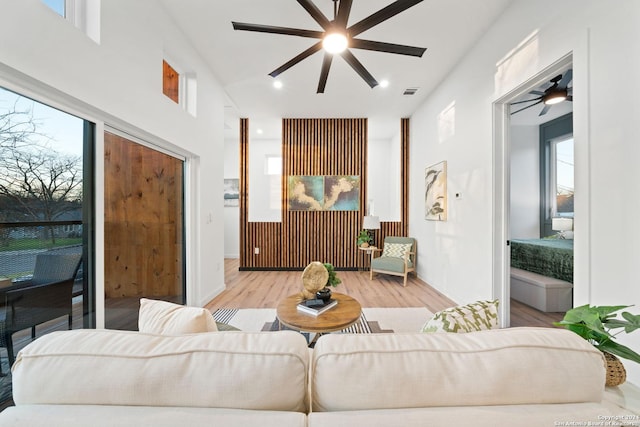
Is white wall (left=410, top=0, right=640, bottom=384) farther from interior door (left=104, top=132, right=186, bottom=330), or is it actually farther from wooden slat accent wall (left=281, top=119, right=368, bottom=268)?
→ interior door (left=104, top=132, right=186, bottom=330)

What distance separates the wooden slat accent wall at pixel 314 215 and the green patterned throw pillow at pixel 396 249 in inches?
18.5

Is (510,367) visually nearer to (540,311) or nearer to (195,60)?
(540,311)

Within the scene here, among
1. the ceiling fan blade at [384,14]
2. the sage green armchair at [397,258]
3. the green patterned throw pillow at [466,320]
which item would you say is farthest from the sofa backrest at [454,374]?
the sage green armchair at [397,258]

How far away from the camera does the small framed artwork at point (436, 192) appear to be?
3.57 metres

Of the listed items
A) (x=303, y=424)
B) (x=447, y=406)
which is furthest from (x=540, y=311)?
(x=303, y=424)

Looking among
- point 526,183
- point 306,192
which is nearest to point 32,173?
point 306,192

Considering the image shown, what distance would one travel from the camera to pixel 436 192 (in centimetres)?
378

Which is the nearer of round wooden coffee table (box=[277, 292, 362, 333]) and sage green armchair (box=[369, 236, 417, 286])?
round wooden coffee table (box=[277, 292, 362, 333])

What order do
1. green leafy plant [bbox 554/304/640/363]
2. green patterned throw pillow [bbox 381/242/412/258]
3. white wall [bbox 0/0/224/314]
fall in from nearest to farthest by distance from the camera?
green leafy plant [bbox 554/304/640/363]
white wall [bbox 0/0/224/314]
green patterned throw pillow [bbox 381/242/412/258]

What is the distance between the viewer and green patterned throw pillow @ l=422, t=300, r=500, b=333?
104 centimetres

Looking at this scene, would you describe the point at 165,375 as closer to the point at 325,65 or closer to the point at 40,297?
the point at 40,297

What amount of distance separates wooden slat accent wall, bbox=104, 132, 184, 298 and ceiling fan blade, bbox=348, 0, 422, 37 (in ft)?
6.95

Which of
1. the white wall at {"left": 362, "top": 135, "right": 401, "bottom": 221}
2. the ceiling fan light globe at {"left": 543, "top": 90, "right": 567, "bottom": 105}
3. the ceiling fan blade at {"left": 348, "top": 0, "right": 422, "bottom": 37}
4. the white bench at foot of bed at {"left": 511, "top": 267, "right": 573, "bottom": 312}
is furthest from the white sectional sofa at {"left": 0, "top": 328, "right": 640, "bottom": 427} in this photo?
the white wall at {"left": 362, "top": 135, "right": 401, "bottom": 221}

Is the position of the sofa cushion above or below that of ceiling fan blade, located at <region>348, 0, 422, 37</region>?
below
